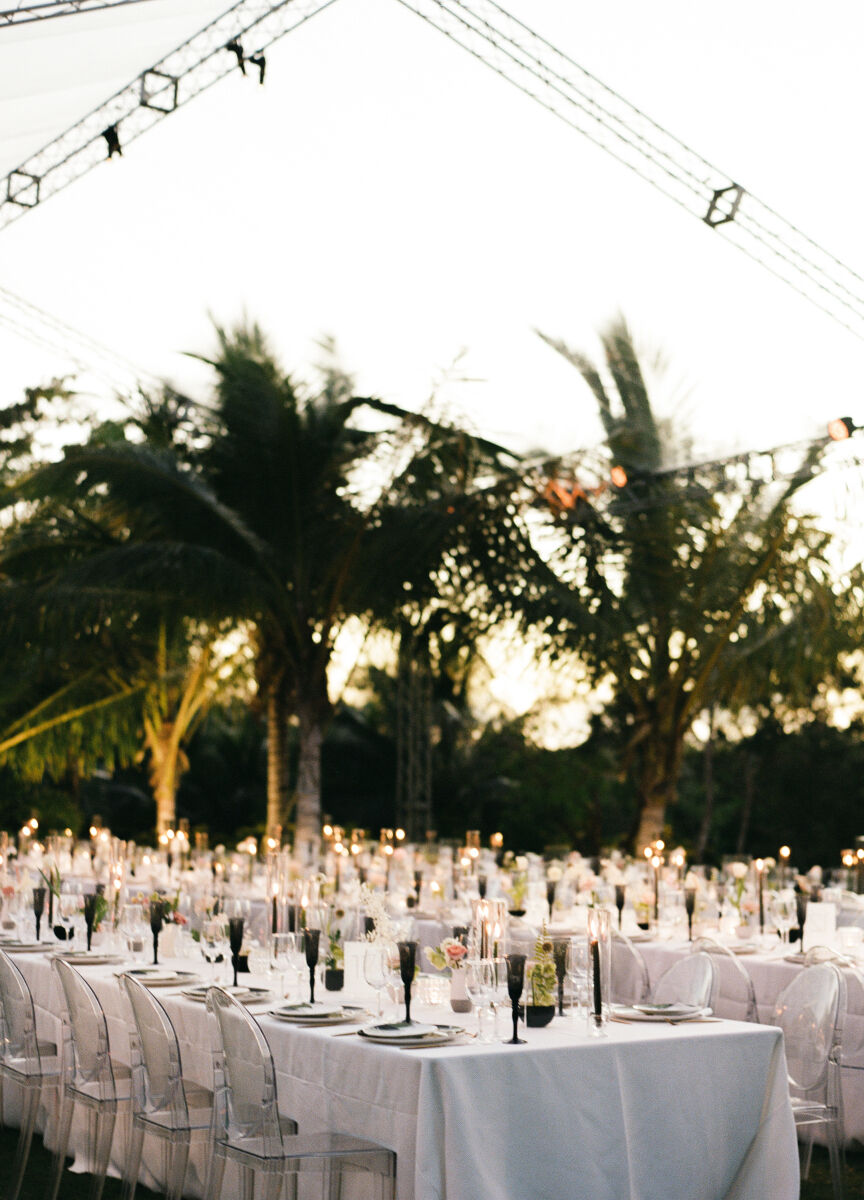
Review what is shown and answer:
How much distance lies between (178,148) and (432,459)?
13.5 feet

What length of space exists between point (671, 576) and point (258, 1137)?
11.3 metres

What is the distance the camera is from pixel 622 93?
12961 mm

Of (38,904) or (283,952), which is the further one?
(38,904)

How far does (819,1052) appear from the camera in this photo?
5.29 metres

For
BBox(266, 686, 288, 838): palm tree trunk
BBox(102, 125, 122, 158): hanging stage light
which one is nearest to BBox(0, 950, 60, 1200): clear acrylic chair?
BBox(266, 686, 288, 838): palm tree trunk

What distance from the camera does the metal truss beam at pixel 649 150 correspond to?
12.7 meters

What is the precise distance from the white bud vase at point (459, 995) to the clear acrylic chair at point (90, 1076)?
1258 millimetres

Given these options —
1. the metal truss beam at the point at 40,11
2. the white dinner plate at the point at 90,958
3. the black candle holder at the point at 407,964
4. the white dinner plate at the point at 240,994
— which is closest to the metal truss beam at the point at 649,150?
the metal truss beam at the point at 40,11

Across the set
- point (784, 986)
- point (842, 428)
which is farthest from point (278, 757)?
point (784, 986)

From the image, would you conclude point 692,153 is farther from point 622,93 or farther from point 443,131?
point 443,131

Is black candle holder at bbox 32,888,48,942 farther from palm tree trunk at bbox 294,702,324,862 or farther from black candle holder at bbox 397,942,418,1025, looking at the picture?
palm tree trunk at bbox 294,702,324,862

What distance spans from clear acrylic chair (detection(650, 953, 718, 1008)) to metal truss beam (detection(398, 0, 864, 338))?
29.4ft

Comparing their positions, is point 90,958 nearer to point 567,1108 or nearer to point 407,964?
point 407,964

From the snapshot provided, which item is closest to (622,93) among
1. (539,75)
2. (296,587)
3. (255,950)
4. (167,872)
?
(539,75)
